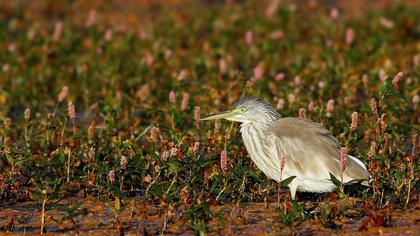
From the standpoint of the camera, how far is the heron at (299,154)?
625cm

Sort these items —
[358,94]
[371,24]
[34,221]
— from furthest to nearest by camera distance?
[371,24] < [358,94] < [34,221]

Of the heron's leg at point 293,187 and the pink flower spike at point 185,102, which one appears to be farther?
the pink flower spike at point 185,102

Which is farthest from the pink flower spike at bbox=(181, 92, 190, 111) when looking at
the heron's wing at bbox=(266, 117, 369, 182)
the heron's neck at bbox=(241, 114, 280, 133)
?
the heron's wing at bbox=(266, 117, 369, 182)

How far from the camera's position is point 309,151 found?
20.7ft

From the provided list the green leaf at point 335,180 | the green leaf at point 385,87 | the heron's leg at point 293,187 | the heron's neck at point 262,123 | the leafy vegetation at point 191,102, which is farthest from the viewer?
the heron's neck at point 262,123

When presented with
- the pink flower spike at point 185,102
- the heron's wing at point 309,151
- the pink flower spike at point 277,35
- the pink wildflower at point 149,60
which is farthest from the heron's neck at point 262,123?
the pink flower spike at point 277,35

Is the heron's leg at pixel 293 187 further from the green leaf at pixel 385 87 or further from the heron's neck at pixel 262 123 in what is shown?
the green leaf at pixel 385 87

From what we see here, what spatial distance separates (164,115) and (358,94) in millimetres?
2115

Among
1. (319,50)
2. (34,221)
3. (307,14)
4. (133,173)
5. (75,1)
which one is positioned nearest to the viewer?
(34,221)

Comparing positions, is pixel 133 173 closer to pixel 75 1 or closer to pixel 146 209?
pixel 146 209

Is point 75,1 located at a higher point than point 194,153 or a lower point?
higher

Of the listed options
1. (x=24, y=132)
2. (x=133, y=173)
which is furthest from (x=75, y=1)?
(x=133, y=173)

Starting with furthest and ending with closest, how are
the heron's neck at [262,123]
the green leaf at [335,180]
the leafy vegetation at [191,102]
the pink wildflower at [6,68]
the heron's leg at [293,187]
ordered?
1. the pink wildflower at [6,68]
2. the heron's neck at [262,123]
3. the heron's leg at [293,187]
4. the leafy vegetation at [191,102]
5. the green leaf at [335,180]

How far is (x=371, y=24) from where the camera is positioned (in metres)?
11.7
